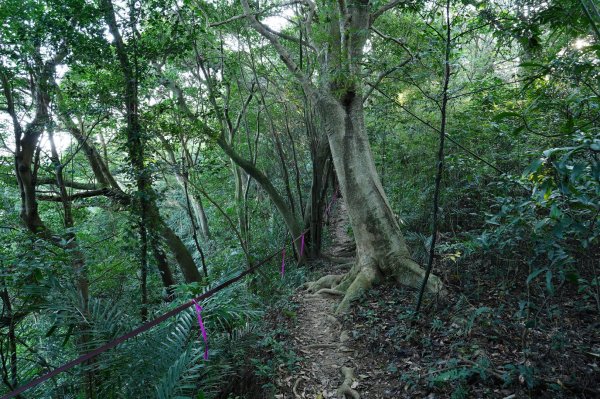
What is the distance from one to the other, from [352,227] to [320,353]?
7.06 feet

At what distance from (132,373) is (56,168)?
12.2 feet

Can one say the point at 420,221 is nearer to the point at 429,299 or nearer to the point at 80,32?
the point at 429,299

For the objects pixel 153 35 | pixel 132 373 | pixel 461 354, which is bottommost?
pixel 461 354

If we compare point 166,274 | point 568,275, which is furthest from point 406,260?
point 166,274

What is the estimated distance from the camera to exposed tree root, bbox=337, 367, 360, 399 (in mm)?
3266

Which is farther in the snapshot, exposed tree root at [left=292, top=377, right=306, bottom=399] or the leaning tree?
the leaning tree

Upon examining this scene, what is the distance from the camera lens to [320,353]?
415 centimetres

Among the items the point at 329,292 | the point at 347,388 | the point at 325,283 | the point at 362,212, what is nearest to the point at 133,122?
the point at 362,212

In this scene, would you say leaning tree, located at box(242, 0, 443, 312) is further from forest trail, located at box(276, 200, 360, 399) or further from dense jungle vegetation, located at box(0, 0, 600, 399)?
forest trail, located at box(276, 200, 360, 399)

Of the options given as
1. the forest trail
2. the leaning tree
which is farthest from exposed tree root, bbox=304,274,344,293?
the forest trail

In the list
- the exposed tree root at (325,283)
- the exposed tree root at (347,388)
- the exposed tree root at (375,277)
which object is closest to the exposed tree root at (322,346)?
the exposed tree root at (347,388)

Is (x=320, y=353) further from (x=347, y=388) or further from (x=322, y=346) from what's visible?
(x=347, y=388)

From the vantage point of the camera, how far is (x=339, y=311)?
198 inches

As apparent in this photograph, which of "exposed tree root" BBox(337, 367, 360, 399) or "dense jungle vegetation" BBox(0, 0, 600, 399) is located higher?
"dense jungle vegetation" BBox(0, 0, 600, 399)
